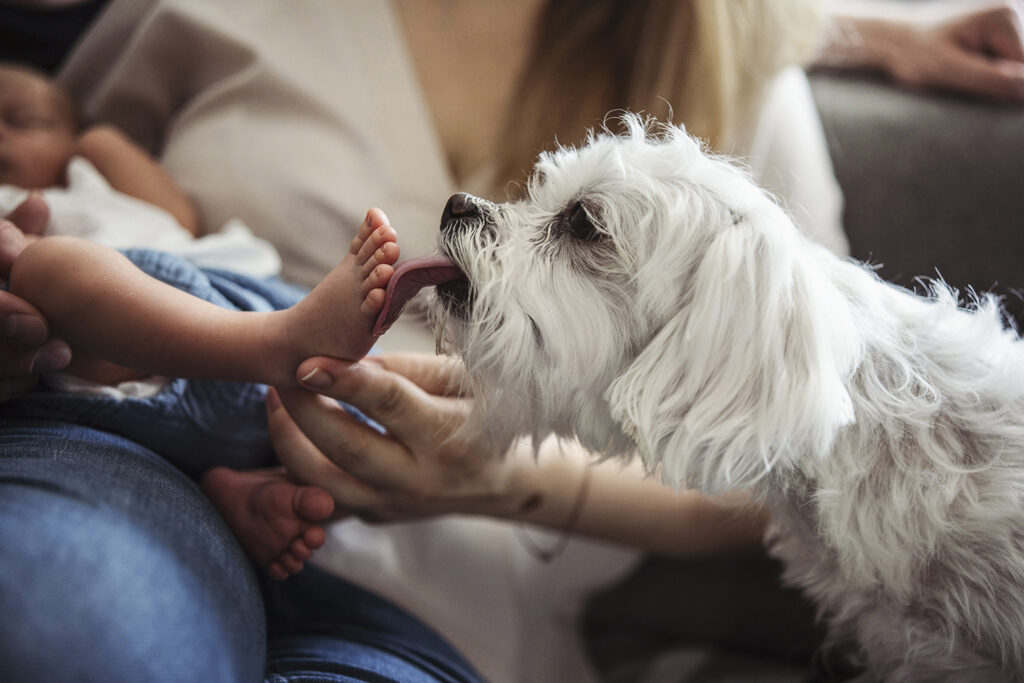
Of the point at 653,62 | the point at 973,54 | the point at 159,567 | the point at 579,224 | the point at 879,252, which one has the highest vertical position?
the point at 973,54

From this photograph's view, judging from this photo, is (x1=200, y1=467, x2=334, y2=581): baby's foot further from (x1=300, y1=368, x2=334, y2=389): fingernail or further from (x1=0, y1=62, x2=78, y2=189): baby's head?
(x1=0, y1=62, x2=78, y2=189): baby's head

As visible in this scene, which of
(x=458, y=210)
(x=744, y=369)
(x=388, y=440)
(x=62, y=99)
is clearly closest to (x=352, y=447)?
(x=388, y=440)

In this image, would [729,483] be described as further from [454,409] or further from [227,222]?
[227,222]

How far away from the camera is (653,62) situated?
116cm

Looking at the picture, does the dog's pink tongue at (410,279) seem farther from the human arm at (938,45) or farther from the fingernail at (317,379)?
the human arm at (938,45)

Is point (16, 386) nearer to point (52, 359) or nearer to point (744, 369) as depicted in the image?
point (52, 359)

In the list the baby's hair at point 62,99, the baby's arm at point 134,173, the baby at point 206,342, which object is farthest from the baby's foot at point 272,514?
the baby's hair at point 62,99

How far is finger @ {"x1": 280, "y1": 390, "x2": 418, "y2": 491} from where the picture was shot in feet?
2.30

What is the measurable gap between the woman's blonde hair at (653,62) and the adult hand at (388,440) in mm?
564

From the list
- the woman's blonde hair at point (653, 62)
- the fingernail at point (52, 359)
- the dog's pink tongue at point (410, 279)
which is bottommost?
the fingernail at point (52, 359)

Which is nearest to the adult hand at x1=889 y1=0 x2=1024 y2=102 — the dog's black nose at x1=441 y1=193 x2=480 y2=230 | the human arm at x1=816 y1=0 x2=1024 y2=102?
the human arm at x1=816 y1=0 x2=1024 y2=102

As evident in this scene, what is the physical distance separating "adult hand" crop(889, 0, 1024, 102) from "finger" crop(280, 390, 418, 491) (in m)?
1.20

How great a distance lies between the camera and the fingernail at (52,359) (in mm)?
663

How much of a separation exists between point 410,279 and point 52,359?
37 centimetres
